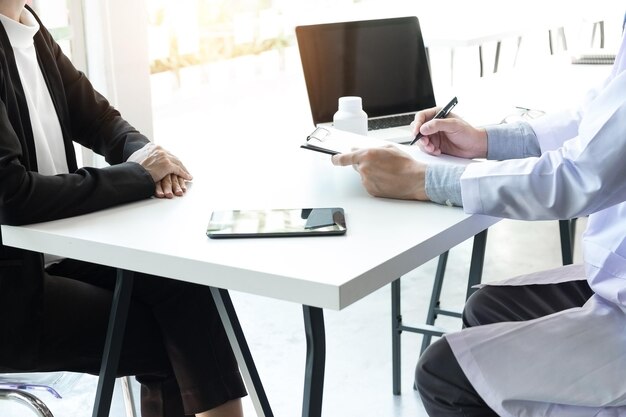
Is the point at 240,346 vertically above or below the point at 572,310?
below

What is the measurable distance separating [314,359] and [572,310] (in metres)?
0.41

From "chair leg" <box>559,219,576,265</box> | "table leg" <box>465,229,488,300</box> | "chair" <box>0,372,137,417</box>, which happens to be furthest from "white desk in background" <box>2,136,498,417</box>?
"chair leg" <box>559,219,576,265</box>

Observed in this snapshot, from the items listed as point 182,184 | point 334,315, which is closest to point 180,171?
point 182,184

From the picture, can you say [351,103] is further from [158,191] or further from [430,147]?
[158,191]

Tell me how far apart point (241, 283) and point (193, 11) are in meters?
3.53

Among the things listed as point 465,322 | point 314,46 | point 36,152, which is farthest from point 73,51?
point 465,322

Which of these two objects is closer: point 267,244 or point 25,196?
point 267,244

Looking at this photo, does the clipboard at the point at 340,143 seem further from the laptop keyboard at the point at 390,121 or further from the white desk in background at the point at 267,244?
the laptop keyboard at the point at 390,121

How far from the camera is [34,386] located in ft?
5.33

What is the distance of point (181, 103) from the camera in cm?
467

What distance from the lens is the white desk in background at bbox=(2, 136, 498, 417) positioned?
1190 mm

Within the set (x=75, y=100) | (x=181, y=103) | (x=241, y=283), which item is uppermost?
(x=75, y=100)

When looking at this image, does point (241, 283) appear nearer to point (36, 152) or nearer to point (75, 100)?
point (36, 152)

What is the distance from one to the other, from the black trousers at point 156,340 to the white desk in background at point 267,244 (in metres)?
0.08
